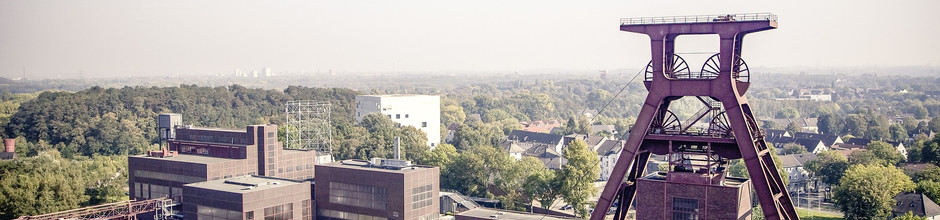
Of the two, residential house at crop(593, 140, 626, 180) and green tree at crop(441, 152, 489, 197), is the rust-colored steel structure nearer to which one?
green tree at crop(441, 152, 489, 197)

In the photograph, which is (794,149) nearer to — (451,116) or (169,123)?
(451,116)

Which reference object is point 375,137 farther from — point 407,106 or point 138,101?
point 138,101

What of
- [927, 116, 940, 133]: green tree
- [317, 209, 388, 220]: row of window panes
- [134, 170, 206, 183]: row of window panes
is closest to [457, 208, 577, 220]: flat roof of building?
[317, 209, 388, 220]: row of window panes

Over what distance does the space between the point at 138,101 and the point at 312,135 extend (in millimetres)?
41484

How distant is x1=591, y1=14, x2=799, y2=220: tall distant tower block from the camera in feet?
94.3

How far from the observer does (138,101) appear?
377ft

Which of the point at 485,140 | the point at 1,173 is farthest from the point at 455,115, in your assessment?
the point at 1,173

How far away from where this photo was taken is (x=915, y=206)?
60.8 m

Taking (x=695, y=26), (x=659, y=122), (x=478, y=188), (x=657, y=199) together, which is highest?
(x=695, y=26)

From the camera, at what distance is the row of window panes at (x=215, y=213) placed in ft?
147

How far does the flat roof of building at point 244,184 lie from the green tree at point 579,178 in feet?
64.3

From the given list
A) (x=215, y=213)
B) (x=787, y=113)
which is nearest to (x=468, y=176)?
(x=215, y=213)

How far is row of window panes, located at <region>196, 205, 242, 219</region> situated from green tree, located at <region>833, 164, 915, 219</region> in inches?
1806

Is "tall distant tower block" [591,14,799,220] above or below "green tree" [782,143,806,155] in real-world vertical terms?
above
